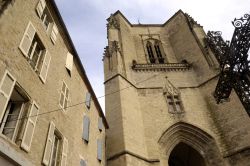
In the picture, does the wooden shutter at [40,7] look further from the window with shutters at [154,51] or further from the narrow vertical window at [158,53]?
the narrow vertical window at [158,53]

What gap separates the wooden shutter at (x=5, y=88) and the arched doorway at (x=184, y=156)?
402 inches

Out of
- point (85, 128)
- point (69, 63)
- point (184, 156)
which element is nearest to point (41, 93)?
point (69, 63)

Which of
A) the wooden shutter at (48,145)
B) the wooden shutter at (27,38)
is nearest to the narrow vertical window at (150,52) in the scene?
the wooden shutter at (27,38)

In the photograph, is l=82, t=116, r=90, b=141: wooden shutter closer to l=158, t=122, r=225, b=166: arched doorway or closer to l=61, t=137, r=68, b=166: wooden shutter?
l=61, t=137, r=68, b=166: wooden shutter

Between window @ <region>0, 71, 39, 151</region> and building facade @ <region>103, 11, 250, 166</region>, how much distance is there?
5546 mm

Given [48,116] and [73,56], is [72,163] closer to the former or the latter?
[48,116]

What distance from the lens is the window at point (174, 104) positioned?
13258mm

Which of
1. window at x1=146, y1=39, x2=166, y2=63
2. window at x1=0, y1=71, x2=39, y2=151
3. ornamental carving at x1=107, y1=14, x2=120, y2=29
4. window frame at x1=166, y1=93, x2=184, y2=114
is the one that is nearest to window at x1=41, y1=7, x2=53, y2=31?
window at x1=0, y1=71, x2=39, y2=151

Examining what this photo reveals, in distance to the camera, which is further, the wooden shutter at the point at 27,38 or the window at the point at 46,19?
the window at the point at 46,19

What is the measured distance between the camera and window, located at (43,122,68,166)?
5.55m

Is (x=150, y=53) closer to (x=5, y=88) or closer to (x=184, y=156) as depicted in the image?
(x=184, y=156)

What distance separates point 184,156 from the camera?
14.6m

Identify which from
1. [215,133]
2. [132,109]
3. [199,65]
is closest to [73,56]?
[132,109]

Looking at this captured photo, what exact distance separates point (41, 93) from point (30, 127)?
1050mm
